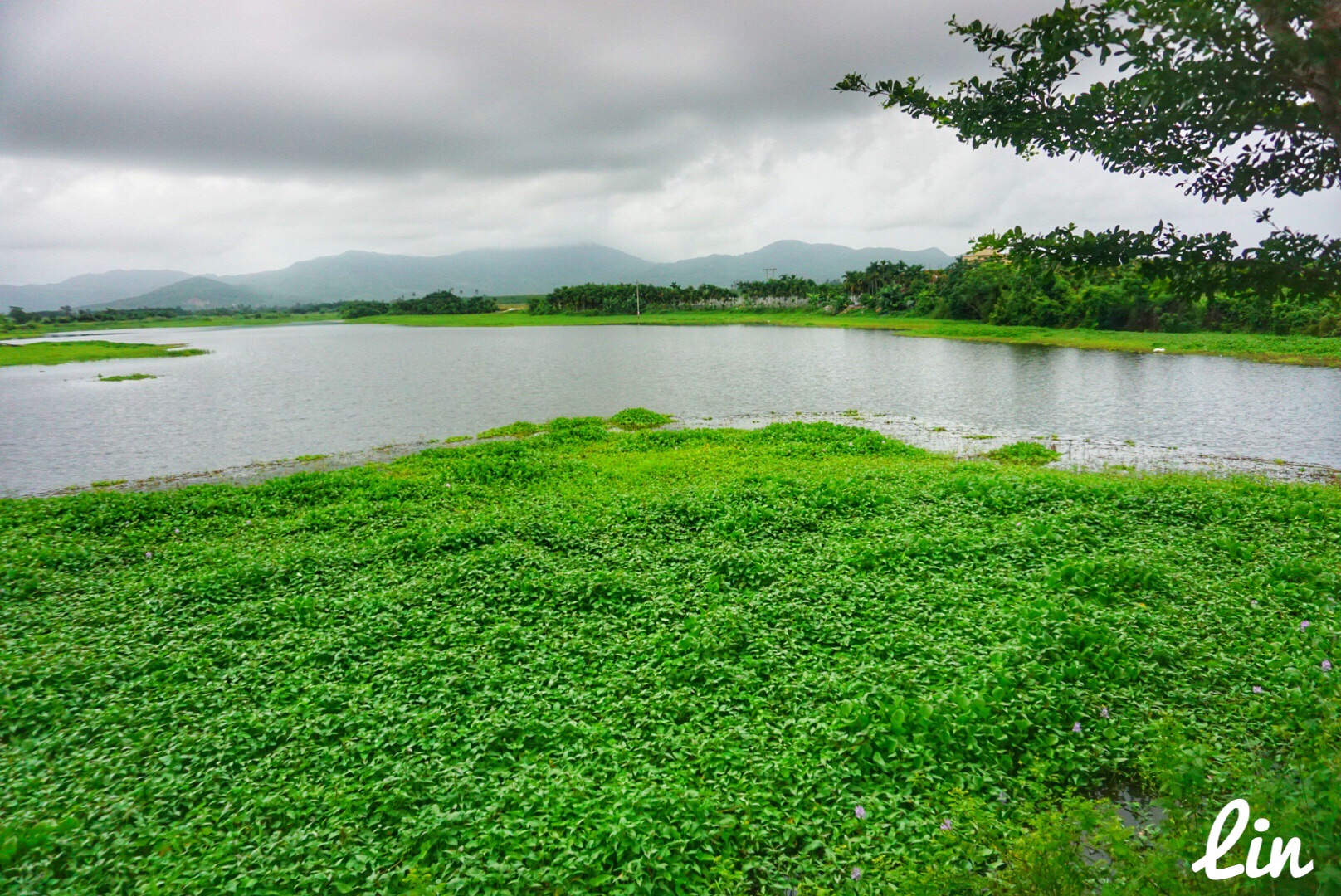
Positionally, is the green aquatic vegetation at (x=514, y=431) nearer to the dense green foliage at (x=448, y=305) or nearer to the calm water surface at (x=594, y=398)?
the calm water surface at (x=594, y=398)

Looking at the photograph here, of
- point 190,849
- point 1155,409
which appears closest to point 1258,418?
point 1155,409

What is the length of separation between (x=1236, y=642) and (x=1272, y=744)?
2.02 metres

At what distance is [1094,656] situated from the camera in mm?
7383

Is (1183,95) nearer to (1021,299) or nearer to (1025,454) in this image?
(1025,454)

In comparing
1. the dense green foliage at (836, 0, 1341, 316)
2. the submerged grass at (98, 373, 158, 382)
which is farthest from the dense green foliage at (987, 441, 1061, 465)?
the submerged grass at (98, 373, 158, 382)

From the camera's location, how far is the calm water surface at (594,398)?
23.2 meters

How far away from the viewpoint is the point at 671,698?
6914 millimetres

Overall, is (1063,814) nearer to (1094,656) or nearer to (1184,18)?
(1094,656)

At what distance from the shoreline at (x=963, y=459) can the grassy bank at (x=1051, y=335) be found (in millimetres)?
32350

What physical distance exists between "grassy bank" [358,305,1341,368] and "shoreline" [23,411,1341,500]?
3235 cm

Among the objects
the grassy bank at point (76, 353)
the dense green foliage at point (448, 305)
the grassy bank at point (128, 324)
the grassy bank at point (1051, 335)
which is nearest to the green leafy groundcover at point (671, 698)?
the grassy bank at point (1051, 335)

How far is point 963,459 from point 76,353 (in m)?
71.2

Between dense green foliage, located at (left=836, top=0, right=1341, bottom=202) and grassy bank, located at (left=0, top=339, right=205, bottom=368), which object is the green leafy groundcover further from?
grassy bank, located at (left=0, top=339, right=205, bottom=368)

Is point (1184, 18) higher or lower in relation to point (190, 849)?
higher
